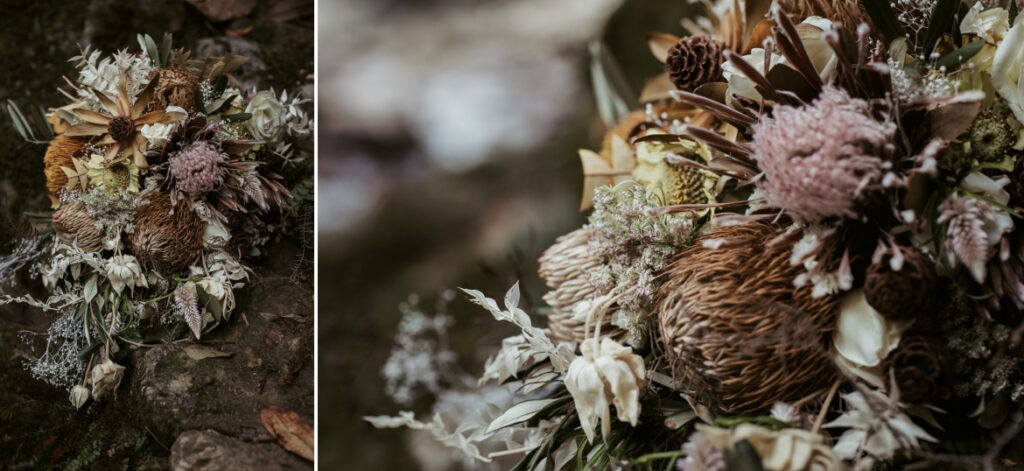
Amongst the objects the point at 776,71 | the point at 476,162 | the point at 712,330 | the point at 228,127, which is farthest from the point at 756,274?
the point at 228,127

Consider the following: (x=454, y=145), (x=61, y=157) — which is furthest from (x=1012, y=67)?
(x=61, y=157)

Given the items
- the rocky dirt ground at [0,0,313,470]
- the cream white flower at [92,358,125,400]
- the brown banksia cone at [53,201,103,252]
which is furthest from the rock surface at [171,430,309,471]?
the brown banksia cone at [53,201,103,252]

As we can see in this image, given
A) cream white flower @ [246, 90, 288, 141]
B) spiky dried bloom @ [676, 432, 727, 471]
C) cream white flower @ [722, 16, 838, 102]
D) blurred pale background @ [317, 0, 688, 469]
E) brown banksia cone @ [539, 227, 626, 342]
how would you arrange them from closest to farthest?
spiky dried bloom @ [676, 432, 727, 471] < cream white flower @ [722, 16, 838, 102] < brown banksia cone @ [539, 227, 626, 342] < cream white flower @ [246, 90, 288, 141] < blurred pale background @ [317, 0, 688, 469]

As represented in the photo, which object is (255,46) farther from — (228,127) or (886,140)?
(886,140)

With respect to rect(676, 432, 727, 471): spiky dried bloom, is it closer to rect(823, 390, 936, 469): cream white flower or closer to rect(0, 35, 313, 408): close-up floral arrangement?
rect(823, 390, 936, 469): cream white flower

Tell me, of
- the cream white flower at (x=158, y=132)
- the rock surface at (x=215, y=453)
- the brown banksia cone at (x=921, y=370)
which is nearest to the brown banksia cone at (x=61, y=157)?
the cream white flower at (x=158, y=132)

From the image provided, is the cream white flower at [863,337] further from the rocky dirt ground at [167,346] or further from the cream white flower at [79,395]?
the cream white flower at [79,395]
